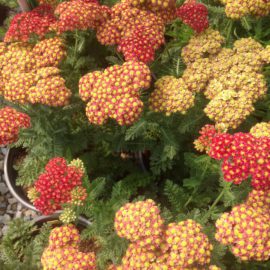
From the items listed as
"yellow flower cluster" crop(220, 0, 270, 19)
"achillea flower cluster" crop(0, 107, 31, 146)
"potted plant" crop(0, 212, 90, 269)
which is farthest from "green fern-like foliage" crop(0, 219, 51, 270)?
"yellow flower cluster" crop(220, 0, 270, 19)

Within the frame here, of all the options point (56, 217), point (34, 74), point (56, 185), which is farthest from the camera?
point (56, 217)

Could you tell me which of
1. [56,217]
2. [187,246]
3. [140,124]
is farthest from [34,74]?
[187,246]

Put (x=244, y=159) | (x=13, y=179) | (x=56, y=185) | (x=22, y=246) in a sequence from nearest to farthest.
Answer: 1. (x=244, y=159)
2. (x=56, y=185)
3. (x=22, y=246)
4. (x=13, y=179)

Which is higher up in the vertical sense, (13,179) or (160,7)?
(160,7)

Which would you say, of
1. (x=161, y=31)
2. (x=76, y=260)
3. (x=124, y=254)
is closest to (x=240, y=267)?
(x=124, y=254)

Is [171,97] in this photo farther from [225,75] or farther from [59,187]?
[59,187]

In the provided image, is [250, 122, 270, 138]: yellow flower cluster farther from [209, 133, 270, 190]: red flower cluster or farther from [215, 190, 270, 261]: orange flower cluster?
[215, 190, 270, 261]: orange flower cluster
